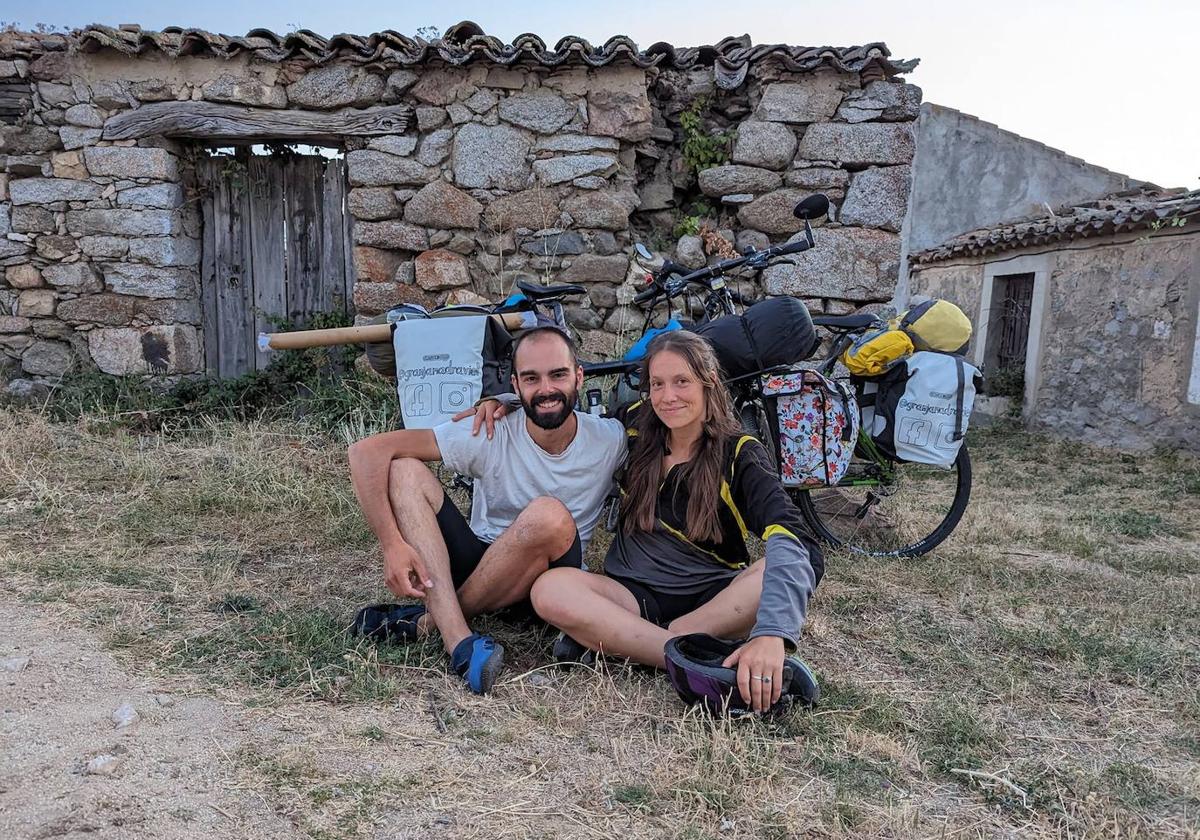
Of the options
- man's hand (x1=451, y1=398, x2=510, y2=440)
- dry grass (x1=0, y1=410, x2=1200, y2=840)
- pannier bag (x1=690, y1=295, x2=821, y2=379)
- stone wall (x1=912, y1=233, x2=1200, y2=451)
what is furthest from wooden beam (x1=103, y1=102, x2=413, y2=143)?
stone wall (x1=912, y1=233, x2=1200, y2=451)

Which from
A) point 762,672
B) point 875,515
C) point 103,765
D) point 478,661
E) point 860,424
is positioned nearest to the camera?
point 103,765

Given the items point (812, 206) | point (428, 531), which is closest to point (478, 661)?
point (428, 531)

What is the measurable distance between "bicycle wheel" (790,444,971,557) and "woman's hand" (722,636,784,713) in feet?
4.86

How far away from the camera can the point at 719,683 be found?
1963 mm

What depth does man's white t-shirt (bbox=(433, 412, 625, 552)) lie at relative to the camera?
7.89 feet

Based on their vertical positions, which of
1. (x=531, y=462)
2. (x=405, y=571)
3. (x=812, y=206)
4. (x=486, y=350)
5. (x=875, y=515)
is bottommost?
(x=875, y=515)

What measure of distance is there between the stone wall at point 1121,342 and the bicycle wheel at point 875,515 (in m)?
4.16

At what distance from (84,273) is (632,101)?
3616 millimetres

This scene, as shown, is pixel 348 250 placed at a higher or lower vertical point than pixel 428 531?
higher

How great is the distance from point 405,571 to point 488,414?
50cm

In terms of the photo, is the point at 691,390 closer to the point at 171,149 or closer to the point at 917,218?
the point at 171,149

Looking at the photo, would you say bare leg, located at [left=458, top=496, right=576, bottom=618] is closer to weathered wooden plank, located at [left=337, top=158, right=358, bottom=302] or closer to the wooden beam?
the wooden beam

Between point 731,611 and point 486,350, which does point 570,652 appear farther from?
point 486,350

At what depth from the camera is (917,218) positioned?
472 inches
